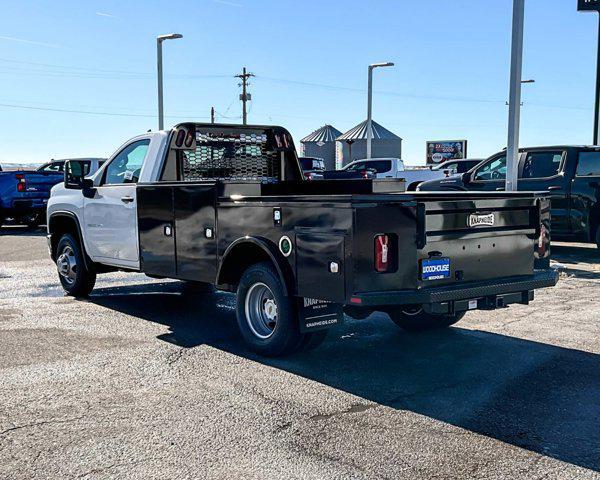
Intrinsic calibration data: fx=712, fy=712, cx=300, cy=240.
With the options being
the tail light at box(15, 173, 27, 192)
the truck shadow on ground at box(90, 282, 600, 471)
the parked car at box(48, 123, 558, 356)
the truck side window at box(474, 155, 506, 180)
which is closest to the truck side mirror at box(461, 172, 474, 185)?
the truck side window at box(474, 155, 506, 180)

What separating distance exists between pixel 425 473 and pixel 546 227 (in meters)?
3.49

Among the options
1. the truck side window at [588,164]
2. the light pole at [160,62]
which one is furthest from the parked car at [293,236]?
the light pole at [160,62]

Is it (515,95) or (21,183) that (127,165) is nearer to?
(515,95)

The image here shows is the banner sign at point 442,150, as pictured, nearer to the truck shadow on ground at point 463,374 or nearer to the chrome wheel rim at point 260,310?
the truck shadow on ground at point 463,374

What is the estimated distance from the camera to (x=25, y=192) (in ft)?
66.7

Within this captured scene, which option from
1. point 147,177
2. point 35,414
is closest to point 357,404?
point 35,414

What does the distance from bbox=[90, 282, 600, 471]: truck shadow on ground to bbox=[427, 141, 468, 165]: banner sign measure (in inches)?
2661

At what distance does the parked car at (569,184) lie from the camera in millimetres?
12898

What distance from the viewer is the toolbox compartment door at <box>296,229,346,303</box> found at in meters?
5.45

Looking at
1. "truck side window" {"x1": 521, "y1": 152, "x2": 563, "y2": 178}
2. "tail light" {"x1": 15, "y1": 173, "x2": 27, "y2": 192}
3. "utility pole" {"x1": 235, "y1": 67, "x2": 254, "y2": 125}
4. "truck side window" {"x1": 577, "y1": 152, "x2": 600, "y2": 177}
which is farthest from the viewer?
"utility pole" {"x1": 235, "y1": 67, "x2": 254, "y2": 125}

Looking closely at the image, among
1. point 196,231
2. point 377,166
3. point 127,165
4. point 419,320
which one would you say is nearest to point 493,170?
point 419,320

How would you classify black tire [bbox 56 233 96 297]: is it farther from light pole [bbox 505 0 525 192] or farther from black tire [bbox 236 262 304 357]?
light pole [bbox 505 0 525 192]

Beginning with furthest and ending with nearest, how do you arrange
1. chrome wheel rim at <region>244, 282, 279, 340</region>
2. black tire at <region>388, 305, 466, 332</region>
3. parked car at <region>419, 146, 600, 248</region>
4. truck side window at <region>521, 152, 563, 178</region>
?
1. truck side window at <region>521, 152, 563, 178</region>
2. parked car at <region>419, 146, 600, 248</region>
3. black tire at <region>388, 305, 466, 332</region>
4. chrome wheel rim at <region>244, 282, 279, 340</region>

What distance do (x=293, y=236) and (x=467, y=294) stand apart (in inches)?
58.6
